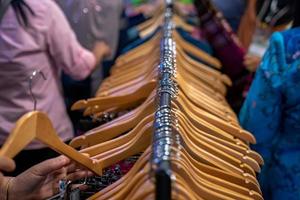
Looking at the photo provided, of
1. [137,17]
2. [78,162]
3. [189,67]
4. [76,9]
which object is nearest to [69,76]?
[76,9]

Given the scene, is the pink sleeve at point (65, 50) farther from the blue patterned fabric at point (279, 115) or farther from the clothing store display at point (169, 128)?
the blue patterned fabric at point (279, 115)

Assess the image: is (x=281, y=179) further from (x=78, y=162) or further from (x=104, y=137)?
(x=78, y=162)

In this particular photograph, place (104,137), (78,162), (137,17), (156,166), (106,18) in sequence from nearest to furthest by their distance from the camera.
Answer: (156,166) → (78,162) → (104,137) → (106,18) → (137,17)

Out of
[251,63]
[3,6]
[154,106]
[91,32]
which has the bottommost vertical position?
[251,63]

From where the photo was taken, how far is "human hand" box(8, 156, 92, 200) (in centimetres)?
88

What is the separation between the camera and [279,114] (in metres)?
1.32

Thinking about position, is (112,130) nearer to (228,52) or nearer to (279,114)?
(279,114)

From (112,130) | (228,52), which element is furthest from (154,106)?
(228,52)

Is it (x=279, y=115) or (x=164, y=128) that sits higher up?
(x=164, y=128)

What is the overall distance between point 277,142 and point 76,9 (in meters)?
0.81

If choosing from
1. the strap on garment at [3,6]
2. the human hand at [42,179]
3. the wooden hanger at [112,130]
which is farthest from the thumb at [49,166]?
the strap on garment at [3,6]

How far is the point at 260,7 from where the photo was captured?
2232mm

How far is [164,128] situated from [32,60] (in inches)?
30.7

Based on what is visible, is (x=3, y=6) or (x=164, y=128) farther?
(x=3, y=6)
